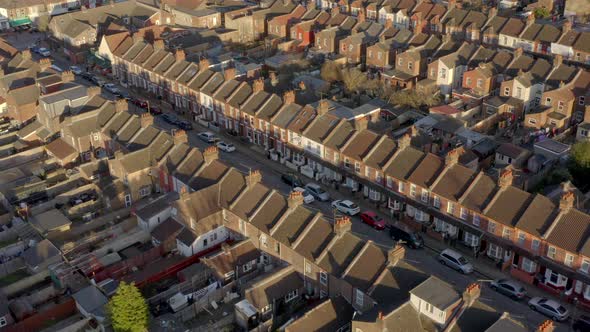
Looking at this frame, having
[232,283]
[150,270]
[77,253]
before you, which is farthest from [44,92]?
[232,283]

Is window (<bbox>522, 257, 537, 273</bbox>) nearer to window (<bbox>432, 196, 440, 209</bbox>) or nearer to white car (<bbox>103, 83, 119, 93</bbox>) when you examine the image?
window (<bbox>432, 196, 440, 209</bbox>)

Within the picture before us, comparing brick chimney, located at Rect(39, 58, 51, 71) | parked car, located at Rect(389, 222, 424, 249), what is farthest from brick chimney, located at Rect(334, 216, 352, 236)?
brick chimney, located at Rect(39, 58, 51, 71)

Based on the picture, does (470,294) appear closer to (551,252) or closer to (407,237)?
(551,252)

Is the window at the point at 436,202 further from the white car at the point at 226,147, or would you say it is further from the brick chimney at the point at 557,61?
the brick chimney at the point at 557,61

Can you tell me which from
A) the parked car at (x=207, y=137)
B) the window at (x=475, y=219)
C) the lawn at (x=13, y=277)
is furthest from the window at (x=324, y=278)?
the parked car at (x=207, y=137)

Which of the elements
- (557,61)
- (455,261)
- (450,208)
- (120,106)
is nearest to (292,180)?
(450,208)

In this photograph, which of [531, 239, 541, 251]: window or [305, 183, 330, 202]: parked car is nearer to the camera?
[531, 239, 541, 251]: window

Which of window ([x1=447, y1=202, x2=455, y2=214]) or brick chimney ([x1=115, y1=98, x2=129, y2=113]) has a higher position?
brick chimney ([x1=115, y1=98, x2=129, y2=113])

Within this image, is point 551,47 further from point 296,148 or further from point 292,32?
point 296,148
